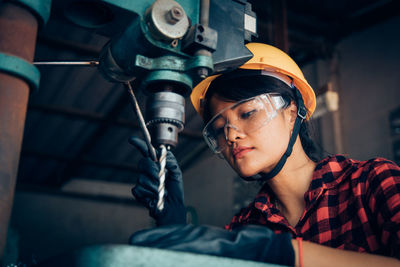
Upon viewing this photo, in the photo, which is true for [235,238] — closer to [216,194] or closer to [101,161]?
[216,194]

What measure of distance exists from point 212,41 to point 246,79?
66 centimetres

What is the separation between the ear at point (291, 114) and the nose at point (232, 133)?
9.2 inches

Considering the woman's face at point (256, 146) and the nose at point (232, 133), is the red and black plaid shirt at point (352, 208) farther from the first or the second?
the nose at point (232, 133)

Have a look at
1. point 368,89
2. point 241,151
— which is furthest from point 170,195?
point 368,89

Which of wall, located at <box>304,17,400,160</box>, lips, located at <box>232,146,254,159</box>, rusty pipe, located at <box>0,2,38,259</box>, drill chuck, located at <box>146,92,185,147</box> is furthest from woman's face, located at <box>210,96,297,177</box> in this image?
wall, located at <box>304,17,400,160</box>

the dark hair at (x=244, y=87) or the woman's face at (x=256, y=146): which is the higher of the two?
the dark hair at (x=244, y=87)

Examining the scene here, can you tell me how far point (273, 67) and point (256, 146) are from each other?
0.36m

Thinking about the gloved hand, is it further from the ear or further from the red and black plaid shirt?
the ear

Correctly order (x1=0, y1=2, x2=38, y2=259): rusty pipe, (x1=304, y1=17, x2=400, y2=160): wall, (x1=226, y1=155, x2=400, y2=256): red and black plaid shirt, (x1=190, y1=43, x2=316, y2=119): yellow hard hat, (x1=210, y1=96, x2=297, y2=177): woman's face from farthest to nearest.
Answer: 1. (x1=304, y1=17, x2=400, y2=160): wall
2. (x1=190, y1=43, x2=316, y2=119): yellow hard hat
3. (x1=210, y1=96, x2=297, y2=177): woman's face
4. (x1=226, y1=155, x2=400, y2=256): red and black plaid shirt
5. (x1=0, y1=2, x2=38, y2=259): rusty pipe

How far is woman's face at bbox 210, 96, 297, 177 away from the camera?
154 centimetres

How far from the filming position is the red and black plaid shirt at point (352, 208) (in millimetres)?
1167

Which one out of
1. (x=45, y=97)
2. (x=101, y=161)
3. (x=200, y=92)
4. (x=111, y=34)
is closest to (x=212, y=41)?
(x=111, y=34)

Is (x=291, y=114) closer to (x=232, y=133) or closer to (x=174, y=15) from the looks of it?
(x=232, y=133)

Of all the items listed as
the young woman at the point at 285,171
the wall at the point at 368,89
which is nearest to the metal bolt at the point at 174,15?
the young woman at the point at 285,171
